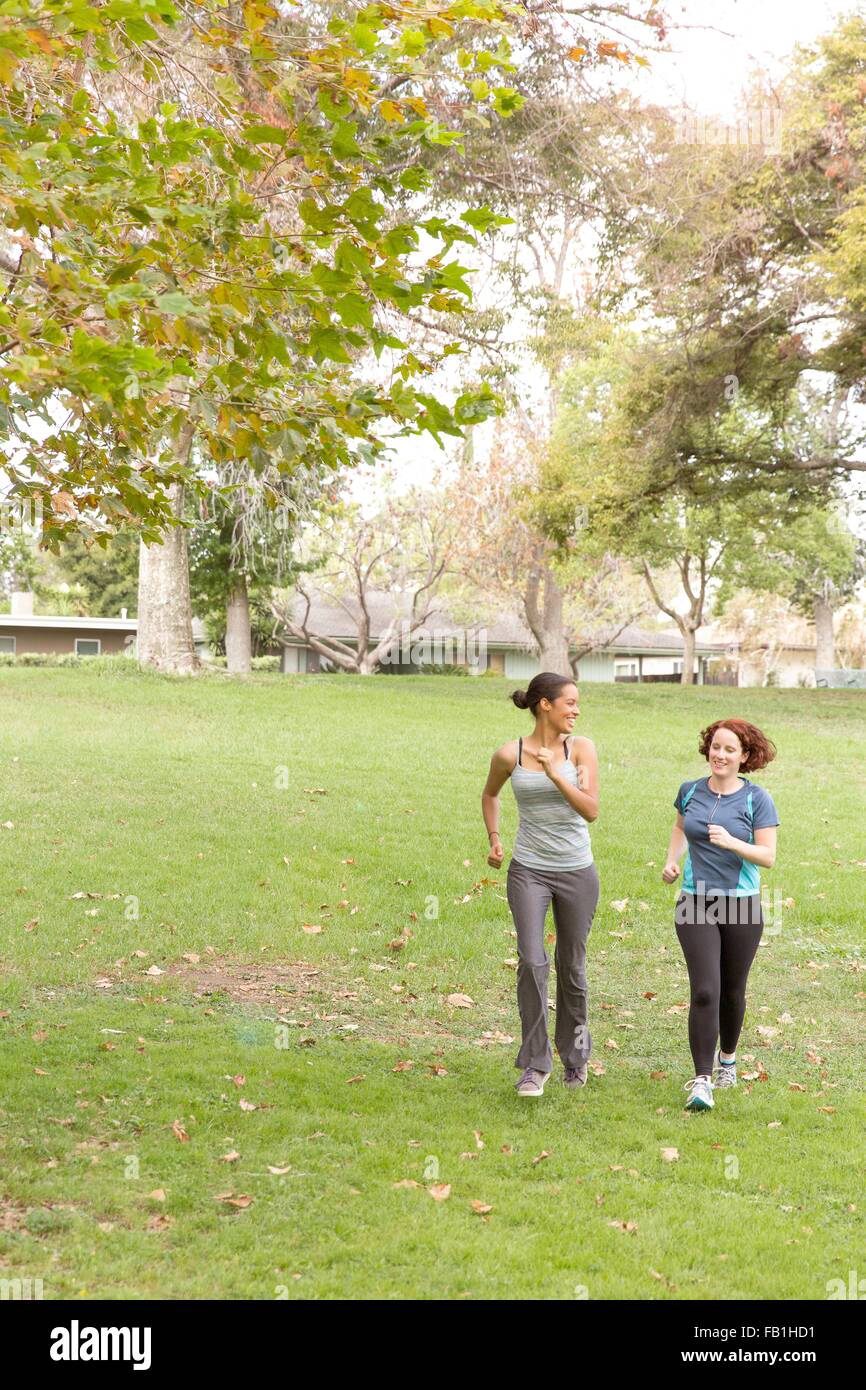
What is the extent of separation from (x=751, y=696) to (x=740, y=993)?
26.1 m

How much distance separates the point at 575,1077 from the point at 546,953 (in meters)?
0.91

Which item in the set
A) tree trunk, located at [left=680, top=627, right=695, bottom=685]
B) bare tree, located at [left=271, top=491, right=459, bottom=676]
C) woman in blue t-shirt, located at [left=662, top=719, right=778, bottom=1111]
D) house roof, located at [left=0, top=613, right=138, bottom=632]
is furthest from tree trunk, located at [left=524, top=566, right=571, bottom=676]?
woman in blue t-shirt, located at [left=662, top=719, right=778, bottom=1111]

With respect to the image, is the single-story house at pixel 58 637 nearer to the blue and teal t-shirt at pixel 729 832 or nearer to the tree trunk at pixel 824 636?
the tree trunk at pixel 824 636

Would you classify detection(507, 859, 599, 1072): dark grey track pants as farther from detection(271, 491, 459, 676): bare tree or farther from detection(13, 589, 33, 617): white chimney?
detection(13, 589, 33, 617): white chimney

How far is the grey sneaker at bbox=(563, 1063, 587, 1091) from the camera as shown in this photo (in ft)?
22.7

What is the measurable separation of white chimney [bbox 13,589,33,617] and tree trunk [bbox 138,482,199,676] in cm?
2275

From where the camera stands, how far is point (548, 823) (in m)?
6.59

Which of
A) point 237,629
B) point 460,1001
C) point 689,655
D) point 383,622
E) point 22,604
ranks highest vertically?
point 22,604

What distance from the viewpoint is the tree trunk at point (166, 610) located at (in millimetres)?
25391

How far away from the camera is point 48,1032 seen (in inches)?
305

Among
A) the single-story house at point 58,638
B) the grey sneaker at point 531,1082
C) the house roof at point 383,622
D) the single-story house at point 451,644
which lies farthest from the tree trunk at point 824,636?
the grey sneaker at point 531,1082

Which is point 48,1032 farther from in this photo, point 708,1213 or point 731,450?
point 731,450

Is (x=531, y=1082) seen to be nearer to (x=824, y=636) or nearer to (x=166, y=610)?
(x=166, y=610)

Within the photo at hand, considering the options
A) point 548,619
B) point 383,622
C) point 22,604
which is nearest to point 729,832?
point 548,619
